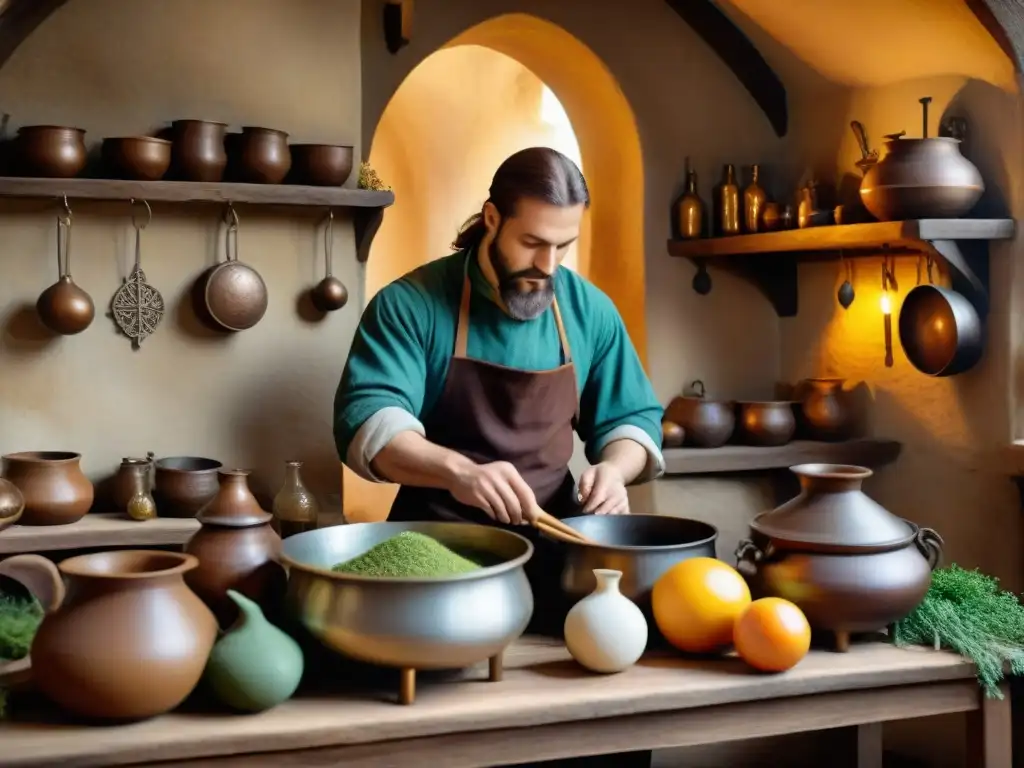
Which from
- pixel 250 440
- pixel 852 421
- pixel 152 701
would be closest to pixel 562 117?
pixel 852 421

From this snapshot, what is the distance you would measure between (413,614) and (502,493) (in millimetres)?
501

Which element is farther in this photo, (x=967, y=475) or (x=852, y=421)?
(x=852, y=421)

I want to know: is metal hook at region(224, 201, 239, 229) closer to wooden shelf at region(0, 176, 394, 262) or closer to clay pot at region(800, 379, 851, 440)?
wooden shelf at region(0, 176, 394, 262)

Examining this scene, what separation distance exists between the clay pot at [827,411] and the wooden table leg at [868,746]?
1529 millimetres

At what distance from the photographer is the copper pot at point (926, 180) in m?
3.21

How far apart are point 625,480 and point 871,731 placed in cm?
83

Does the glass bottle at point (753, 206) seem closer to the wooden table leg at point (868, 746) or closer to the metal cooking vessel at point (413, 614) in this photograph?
the wooden table leg at point (868, 746)

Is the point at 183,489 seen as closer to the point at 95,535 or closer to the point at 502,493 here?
the point at 95,535

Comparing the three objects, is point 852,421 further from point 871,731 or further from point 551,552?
point 551,552

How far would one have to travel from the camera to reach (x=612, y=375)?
107 inches

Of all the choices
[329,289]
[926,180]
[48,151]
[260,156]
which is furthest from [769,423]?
[48,151]

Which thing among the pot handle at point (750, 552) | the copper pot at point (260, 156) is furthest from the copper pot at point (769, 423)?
the pot handle at point (750, 552)

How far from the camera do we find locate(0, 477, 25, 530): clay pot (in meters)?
3.09

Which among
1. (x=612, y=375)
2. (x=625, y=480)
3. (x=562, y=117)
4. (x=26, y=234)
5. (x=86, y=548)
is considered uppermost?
(x=562, y=117)
